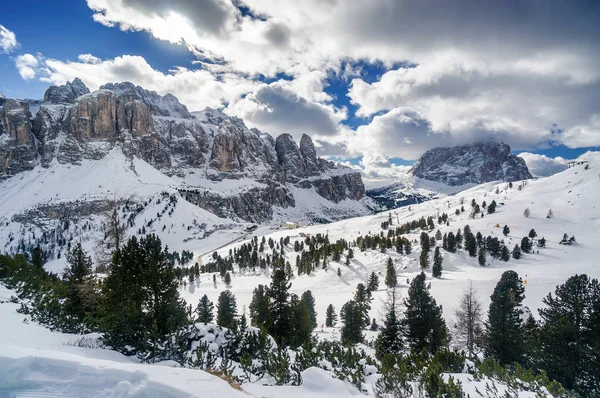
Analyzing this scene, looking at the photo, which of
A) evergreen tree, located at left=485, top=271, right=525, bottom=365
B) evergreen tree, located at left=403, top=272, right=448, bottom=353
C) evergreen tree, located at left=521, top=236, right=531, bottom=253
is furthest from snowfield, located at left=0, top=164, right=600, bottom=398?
evergreen tree, located at left=485, top=271, right=525, bottom=365

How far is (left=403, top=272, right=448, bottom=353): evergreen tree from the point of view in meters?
25.7

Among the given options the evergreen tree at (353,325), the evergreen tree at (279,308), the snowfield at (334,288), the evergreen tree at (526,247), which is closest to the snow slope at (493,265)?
the snowfield at (334,288)

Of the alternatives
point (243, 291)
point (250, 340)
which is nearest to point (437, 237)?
point (243, 291)

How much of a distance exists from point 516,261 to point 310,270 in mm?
58181

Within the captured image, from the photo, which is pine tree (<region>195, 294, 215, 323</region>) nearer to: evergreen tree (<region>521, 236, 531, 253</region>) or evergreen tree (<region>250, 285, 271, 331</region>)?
evergreen tree (<region>250, 285, 271, 331</region>)

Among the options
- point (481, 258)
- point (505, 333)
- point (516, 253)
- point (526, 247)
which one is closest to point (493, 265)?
point (481, 258)

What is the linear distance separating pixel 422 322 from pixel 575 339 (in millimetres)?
12128

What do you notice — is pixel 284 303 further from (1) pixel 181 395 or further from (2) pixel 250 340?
(1) pixel 181 395

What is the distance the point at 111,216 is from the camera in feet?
67.5

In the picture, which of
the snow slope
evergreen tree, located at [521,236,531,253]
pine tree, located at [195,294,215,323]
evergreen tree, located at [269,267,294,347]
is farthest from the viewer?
evergreen tree, located at [521,236,531,253]

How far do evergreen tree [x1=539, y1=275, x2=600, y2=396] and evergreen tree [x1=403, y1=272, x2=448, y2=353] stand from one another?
9.78 m

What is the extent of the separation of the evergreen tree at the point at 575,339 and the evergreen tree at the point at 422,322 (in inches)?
385

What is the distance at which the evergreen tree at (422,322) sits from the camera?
2573 centimetres

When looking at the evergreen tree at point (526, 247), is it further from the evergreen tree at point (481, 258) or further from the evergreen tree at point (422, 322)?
the evergreen tree at point (422, 322)
